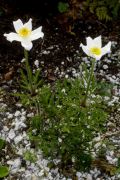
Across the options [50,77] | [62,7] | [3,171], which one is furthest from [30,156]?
[62,7]

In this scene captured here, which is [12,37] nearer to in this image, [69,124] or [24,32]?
[24,32]

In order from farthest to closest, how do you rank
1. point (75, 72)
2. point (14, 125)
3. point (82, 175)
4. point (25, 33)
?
point (75, 72) < point (14, 125) < point (82, 175) < point (25, 33)

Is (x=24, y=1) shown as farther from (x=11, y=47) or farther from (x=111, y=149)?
(x=111, y=149)

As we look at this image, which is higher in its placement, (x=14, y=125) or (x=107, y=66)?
(x=107, y=66)

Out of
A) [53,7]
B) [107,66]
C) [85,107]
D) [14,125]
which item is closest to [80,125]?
[85,107]

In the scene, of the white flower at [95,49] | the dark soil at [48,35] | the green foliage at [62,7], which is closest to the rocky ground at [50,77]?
the dark soil at [48,35]

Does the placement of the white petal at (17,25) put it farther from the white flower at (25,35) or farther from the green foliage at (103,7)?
the green foliage at (103,7)

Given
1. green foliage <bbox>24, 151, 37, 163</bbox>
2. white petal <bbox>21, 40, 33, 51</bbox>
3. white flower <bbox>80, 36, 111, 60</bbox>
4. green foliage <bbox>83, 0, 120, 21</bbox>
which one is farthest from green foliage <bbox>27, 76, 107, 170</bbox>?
green foliage <bbox>83, 0, 120, 21</bbox>
